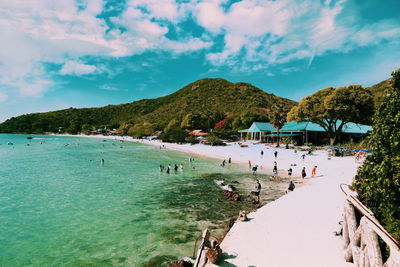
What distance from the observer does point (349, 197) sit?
7359 millimetres

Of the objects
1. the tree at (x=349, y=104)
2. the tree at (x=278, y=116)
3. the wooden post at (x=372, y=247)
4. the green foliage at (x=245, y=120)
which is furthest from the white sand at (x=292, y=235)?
the green foliage at (x=245, y=120)

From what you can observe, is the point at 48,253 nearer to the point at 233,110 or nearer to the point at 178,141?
the point at 178,141

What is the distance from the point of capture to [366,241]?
5711 millimetres

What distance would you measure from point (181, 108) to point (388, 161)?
150737mm

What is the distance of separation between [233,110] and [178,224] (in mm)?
122832

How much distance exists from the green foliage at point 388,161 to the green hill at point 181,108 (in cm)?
9914

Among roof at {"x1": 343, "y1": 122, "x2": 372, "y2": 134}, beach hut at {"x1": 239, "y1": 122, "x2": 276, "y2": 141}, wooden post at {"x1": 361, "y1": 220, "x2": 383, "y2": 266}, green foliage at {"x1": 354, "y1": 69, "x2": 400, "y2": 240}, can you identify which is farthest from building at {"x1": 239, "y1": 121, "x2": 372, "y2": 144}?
wooden post at {"x1": 361, "y1": 220, "x2": 383, "y2": 266}

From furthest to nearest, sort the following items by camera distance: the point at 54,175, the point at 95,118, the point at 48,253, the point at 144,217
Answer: the point at 95,118, the point at 54,175, the point at 144,217, the point at 48,253

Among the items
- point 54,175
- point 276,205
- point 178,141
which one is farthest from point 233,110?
point 276,205

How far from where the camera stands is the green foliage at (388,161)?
18.4 ft

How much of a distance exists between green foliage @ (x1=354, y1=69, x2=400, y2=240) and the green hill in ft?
325

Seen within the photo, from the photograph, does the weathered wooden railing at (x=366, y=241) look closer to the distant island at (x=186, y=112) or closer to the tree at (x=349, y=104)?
the tree at (x=349, y=104)

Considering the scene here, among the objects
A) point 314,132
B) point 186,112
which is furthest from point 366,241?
point 186,112

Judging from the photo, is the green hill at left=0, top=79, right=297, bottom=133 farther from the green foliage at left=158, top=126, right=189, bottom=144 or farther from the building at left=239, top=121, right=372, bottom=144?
the building at left=239, top=121, right=372, bottom=144
